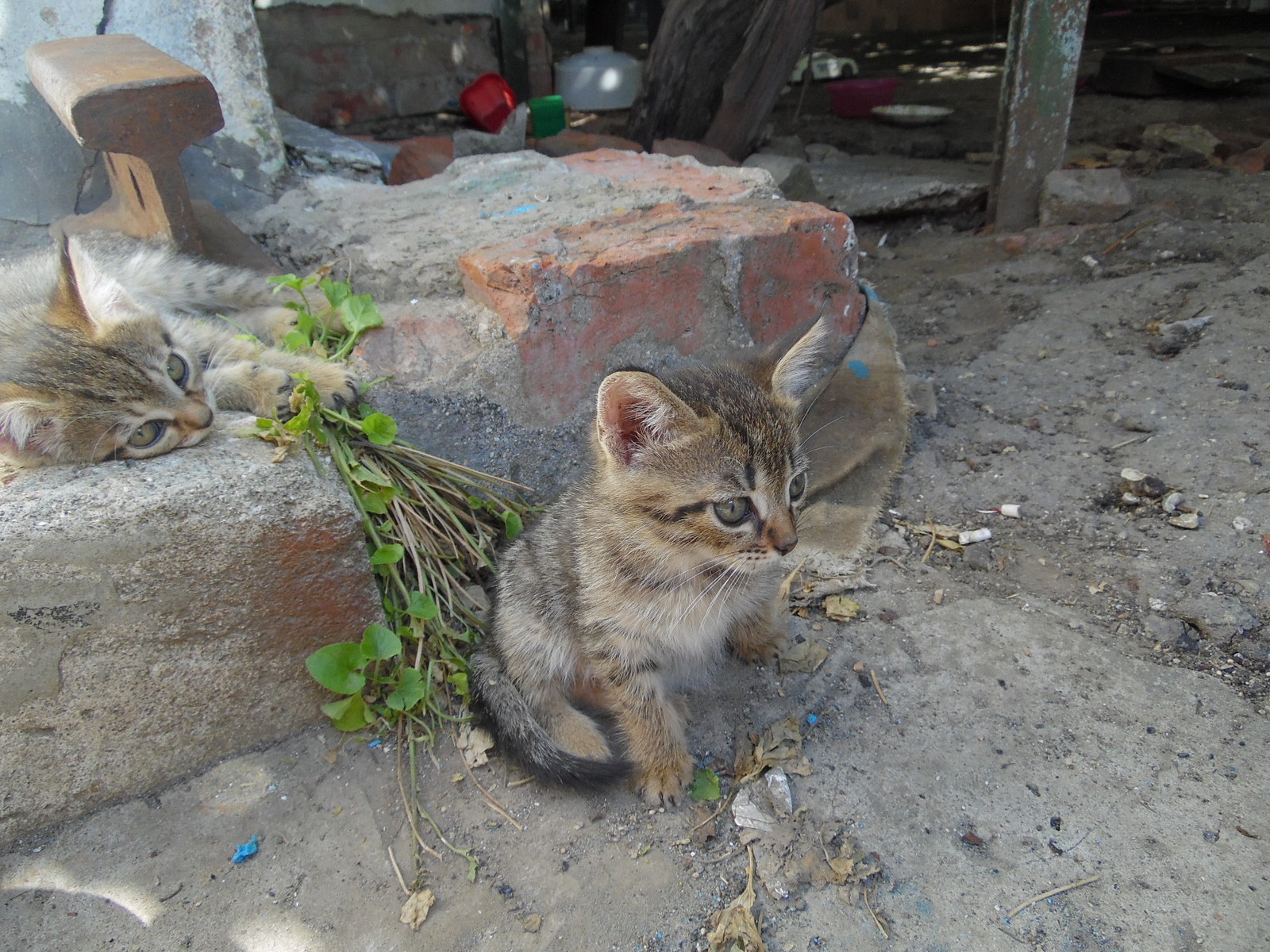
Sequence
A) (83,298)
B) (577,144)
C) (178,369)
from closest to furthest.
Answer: (83,298), (178,369), (577,144)

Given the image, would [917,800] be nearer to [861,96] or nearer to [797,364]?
[797,364]

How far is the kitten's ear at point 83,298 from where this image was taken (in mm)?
2664

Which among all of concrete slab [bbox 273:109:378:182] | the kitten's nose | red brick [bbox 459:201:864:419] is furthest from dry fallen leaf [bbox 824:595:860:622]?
concrete slab [bbox 273:109:378:182]

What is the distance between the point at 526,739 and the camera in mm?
2607

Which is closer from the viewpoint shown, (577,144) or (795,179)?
(795,179)

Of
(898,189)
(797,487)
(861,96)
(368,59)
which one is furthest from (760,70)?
(797,487)

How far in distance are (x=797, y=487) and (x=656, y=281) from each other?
3.68 ft

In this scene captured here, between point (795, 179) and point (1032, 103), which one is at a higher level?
point (1032, 103)

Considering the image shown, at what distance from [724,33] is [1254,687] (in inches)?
227

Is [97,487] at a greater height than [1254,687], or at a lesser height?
greater

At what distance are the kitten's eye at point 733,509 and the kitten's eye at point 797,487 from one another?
185mm

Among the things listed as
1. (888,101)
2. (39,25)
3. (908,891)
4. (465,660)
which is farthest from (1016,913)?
(888,101)

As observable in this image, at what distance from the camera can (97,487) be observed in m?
2.33

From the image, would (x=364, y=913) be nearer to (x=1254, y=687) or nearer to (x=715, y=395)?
(x=715, y=395)
